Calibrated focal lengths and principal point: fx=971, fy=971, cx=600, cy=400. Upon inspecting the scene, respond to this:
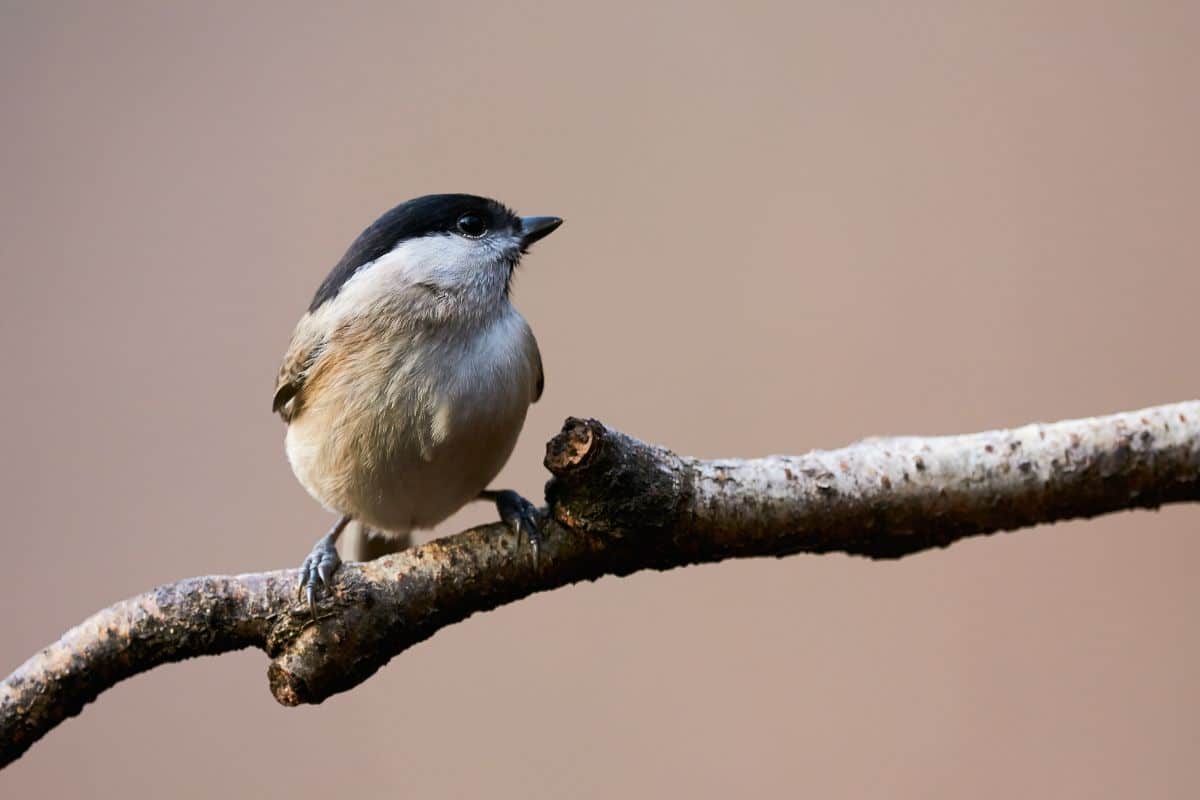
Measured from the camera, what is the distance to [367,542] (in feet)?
5.71

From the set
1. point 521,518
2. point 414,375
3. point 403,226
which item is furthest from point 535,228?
point 521,518

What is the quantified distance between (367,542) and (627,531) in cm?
71

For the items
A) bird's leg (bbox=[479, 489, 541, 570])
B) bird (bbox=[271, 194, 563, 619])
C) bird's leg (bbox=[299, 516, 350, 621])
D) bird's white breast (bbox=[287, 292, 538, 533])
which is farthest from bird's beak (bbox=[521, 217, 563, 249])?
bird's leg (bbox=[299, 516, 350, 621])

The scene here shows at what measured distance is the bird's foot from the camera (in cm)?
125

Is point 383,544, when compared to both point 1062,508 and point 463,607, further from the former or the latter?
point 1062,508

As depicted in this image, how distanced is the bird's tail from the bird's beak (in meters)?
0.56

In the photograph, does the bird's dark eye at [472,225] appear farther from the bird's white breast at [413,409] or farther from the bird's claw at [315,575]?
the bird's claw at [315,575]

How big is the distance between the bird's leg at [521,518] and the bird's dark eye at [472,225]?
408mm

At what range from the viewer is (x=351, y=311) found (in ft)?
4.52

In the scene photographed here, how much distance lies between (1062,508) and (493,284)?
869 millimetres

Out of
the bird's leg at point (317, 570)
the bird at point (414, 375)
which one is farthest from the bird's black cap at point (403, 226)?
the bird's leg at point (317, 570)

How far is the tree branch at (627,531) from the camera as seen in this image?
1137mm

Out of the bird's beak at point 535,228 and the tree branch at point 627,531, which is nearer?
the tree branch at point 627,531

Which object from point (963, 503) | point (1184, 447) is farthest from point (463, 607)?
point (1184, 447)
